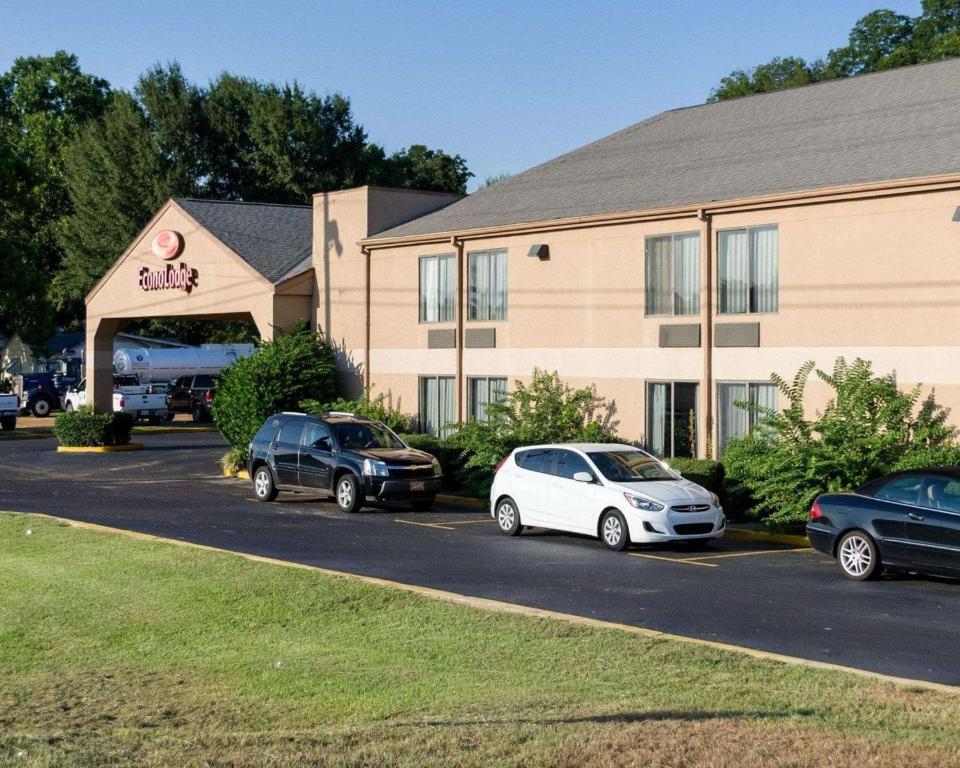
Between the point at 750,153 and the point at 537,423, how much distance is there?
22.2 ft

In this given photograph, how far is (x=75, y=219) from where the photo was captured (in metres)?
70.8

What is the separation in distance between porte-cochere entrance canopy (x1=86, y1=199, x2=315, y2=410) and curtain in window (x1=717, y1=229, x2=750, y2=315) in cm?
1320

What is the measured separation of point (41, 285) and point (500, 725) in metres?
45.4

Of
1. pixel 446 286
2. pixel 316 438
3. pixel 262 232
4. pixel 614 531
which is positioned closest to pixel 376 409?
pixel 446 286

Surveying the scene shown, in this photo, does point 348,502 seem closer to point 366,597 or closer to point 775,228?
point 775,228

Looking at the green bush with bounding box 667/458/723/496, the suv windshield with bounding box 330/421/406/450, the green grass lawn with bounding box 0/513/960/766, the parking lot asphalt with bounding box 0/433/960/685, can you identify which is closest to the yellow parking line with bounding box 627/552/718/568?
the parking lot asphalt with bounding box 0/433/960/685

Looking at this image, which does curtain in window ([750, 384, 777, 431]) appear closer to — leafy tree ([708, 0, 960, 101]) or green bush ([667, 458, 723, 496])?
green bush ([667, 458, 723, 496])

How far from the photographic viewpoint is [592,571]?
57.6 ft

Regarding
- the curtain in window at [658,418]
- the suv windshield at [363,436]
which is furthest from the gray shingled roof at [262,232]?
the curtain in window at [658,418]

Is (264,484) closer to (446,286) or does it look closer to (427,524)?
(427,524)

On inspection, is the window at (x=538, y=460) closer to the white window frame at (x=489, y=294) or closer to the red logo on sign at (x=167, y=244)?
the white window frame at (x=489, y=294)

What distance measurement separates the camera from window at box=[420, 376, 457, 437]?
31.5 meters

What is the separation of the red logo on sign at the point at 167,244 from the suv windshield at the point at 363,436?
46.0ft

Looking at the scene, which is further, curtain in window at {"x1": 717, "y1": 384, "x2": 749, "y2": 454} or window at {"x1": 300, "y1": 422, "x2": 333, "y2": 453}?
window at {"x1": 300, "y1": 422, "x2": 333, "y2": 453}
